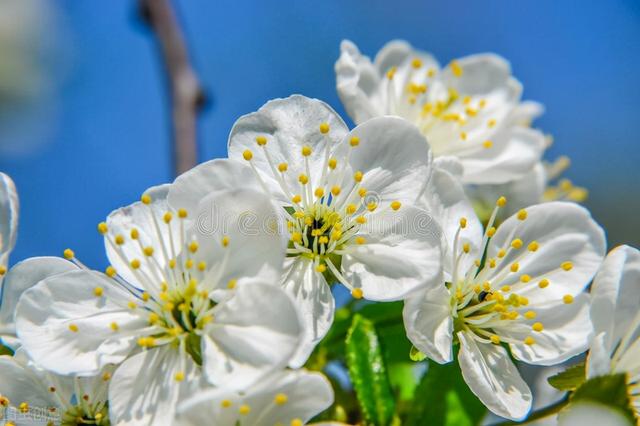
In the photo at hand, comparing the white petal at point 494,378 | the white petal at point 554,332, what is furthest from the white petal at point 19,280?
the white petal at point 554,332

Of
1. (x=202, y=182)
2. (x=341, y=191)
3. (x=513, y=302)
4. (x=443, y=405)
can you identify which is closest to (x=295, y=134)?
(x=341, y=191)

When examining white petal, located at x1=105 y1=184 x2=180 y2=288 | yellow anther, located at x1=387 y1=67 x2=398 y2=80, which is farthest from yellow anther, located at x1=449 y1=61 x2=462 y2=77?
white petal, located at x1=105 y1=184 x2=180 y2=288

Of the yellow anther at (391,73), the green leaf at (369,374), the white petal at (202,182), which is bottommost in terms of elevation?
the green leaf at (369,374)

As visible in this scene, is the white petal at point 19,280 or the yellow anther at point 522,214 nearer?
the white petal at point 19,280

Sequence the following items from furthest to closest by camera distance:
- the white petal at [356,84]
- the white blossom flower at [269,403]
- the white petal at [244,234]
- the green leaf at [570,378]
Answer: the white petal at [356,84]
the green leaf at [570,378]
the white petal at [244,234]
the white blossom flower at [269,403]

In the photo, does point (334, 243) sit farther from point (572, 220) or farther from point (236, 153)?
point (572, 220)

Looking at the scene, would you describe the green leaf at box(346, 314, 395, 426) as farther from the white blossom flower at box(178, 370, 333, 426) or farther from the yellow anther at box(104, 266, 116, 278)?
the yellow anther at box(104, 266, 116, 278)

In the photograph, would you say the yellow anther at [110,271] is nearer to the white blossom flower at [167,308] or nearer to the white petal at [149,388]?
the white blossom flower at [167,308]

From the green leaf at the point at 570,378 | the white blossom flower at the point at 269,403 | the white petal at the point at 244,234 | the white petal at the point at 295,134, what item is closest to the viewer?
the white blossom flower at the point at 269,403
